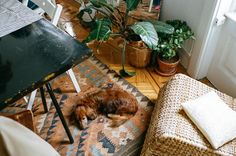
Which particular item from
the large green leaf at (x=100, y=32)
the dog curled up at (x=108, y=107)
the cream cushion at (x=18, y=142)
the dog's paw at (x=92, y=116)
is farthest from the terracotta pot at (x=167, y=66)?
the cream cushion at (x=18, y=142)

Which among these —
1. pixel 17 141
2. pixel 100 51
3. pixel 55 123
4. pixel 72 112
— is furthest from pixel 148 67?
pixel 17 141

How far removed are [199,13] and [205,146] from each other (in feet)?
3.30

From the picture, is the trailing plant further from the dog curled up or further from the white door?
the dog curled up

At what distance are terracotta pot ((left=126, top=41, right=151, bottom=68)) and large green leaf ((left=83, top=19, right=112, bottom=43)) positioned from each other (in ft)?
1.08

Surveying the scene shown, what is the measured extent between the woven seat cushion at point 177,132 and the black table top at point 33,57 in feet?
2.01

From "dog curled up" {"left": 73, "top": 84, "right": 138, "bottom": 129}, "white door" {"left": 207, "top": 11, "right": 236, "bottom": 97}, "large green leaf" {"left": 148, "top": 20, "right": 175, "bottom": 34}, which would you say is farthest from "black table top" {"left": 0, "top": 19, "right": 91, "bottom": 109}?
"white door" {"left": 207, "top": 11, "right": 236, "bottom": 97}

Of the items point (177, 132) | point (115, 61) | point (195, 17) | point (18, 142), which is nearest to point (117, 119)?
point (177, 132)

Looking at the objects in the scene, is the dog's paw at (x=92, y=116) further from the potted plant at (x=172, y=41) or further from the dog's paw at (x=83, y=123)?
the potted plant at (x=172, y=41)

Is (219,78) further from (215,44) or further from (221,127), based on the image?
(221,127)

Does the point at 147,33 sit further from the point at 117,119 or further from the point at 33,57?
the point at 33,57

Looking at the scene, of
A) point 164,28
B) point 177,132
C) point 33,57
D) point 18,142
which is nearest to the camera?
point 18,142

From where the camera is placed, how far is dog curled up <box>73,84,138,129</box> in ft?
6.24

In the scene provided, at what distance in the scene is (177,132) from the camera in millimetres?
1460

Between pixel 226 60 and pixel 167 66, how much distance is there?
1.51ft
